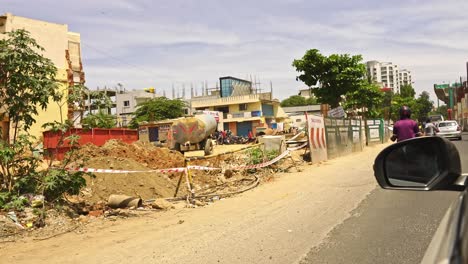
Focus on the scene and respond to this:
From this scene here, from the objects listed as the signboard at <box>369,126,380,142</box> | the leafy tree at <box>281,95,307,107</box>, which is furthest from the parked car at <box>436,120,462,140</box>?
the leafy tree at <box>281,95,307,107</box>

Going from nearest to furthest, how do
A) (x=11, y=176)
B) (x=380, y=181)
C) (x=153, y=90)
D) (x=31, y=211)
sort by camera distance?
(x=380, y=181), (x=31, y=211), (x=11, y=176), (x=153, y=90)

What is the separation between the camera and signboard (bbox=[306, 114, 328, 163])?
56.8 feet

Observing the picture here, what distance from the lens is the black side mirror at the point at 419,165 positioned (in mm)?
1833

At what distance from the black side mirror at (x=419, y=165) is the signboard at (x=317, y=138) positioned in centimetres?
1470

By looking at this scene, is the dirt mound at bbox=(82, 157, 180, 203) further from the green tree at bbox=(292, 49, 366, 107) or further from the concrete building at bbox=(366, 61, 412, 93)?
the concrete building at bbox=(366, 61, 412, 93)

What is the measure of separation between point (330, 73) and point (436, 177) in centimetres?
2638

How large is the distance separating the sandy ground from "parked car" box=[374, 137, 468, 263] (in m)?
2.91

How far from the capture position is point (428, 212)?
710 cm

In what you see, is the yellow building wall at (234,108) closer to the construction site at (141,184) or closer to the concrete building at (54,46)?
the concrete building at (54,46)

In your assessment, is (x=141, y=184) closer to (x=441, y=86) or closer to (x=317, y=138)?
(x=317, y=138)

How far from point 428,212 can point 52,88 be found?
698 cm

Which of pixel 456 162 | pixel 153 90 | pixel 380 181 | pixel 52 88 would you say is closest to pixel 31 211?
pixel 52 88

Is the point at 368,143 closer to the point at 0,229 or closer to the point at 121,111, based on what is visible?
the point at 0,229

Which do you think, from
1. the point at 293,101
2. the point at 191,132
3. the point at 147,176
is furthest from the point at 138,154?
the point at 293,101
